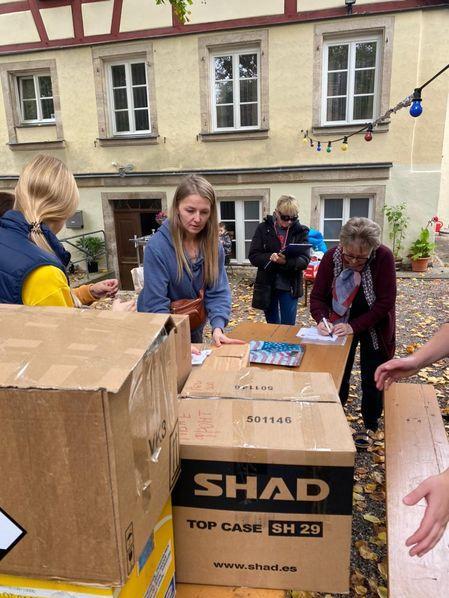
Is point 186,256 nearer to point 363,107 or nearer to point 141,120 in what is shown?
point 363,107

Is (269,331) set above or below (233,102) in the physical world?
below

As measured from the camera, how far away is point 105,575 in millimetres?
824

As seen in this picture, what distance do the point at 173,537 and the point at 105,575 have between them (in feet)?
1.31

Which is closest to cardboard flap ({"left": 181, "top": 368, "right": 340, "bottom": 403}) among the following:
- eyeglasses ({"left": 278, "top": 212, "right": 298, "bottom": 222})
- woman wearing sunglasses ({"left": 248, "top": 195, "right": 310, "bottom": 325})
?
woman wearing sunglasses ({"left": 248, "top": 195, "right": 310, "bottom": 325})

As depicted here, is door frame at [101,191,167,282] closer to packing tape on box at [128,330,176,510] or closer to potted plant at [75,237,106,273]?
potted plant at [75,237,106,273]

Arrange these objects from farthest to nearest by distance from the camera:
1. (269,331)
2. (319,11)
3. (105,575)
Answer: (319,11) → (269,331) → (105,575)

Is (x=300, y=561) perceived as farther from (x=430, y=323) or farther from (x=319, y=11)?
(x=319, y=11)

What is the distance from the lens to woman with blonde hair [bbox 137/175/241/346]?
2.47 m

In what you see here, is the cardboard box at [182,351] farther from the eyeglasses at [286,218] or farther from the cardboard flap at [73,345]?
the eyeglasses at [286,218]

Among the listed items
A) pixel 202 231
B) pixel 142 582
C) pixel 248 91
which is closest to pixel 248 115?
pixel 248 91

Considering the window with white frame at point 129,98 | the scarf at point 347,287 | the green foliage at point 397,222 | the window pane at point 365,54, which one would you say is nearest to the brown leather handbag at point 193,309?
the scarf at point 347,287

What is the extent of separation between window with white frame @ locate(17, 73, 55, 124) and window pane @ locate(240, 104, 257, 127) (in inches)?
173

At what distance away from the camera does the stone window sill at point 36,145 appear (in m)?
10.3

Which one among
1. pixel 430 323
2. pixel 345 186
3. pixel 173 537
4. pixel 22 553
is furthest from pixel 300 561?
pixel 345 186
